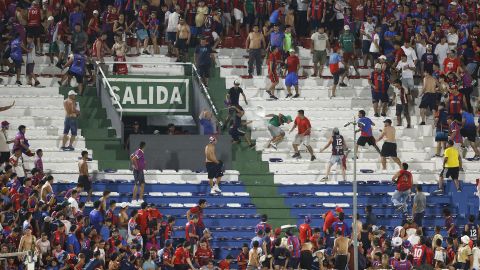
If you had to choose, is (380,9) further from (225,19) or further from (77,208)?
(77,208)

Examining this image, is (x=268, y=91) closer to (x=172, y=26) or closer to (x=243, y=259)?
(x=172, y=26)

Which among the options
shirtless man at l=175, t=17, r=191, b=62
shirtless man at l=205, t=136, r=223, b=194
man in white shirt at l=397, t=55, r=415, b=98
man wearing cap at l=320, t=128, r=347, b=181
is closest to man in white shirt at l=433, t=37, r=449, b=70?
man in white shirt at l=397, t=55, r=415, b=98

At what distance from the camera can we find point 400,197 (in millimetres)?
48969

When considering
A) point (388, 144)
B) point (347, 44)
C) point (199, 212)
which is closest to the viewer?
point (199, 212)

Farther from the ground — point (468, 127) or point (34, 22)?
point (34, 22)

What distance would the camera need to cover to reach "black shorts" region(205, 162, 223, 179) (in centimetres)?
4859

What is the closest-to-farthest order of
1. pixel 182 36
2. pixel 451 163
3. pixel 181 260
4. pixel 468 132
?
pixel 181 260
pixel 451 163
pixel 468 132
pixel 182 36

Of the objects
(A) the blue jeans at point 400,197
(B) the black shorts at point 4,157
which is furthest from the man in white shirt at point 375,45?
(B) the black shorts at point 4,157

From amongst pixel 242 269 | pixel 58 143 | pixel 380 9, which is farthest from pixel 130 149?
pixel 380 9

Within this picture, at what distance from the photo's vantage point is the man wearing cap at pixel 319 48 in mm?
54344

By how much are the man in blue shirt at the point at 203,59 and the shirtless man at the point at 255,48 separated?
1160 millimetres

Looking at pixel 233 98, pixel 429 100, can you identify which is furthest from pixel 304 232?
pixel 429 100

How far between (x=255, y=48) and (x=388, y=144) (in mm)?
5669

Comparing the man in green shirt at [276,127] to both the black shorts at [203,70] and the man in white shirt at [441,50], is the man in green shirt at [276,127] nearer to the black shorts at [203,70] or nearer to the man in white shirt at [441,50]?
the black shorts at [203,70]
